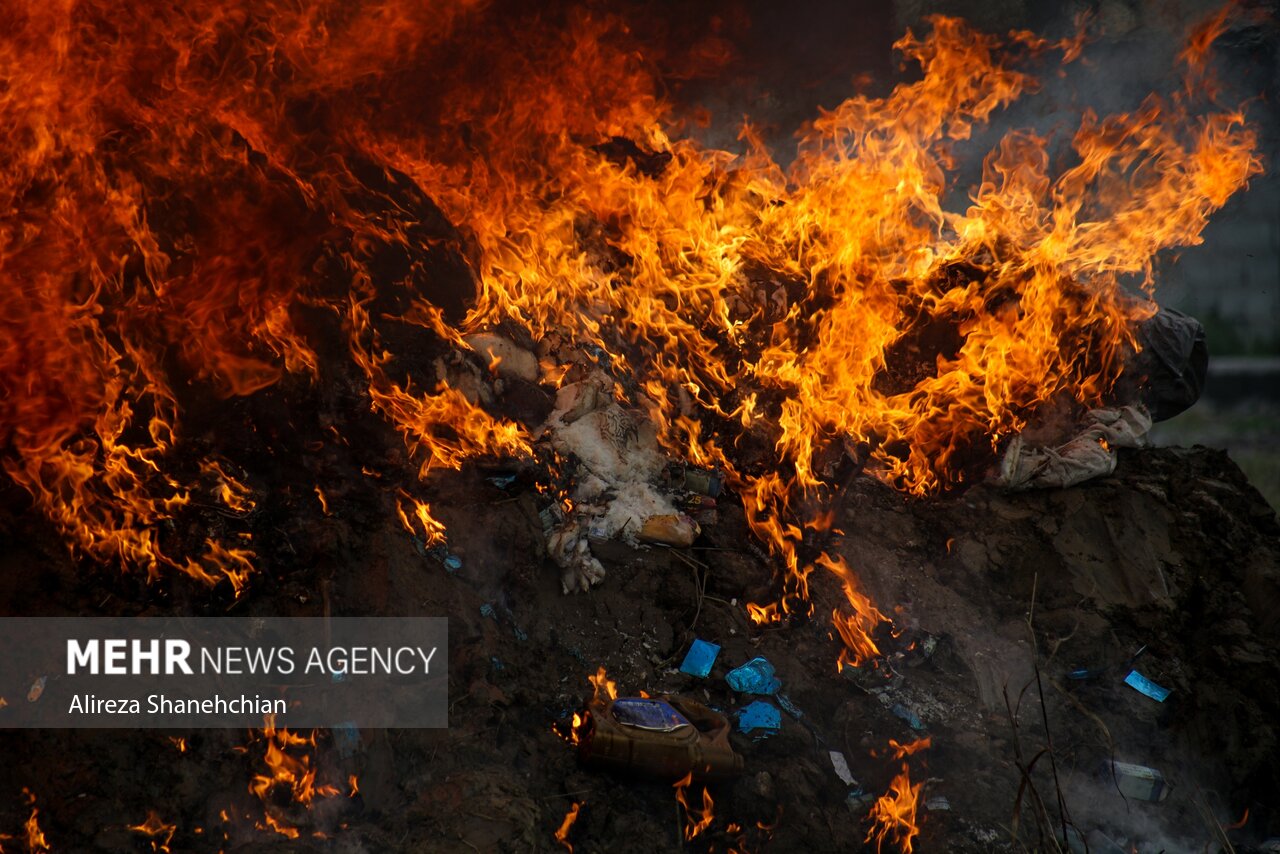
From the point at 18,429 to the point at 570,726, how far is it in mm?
3932

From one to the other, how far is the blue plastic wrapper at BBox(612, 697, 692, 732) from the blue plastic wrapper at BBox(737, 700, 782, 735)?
1.93 ft

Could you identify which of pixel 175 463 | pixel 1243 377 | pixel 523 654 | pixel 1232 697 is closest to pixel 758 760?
pixel 523 654

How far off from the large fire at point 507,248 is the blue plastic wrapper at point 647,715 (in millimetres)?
1654

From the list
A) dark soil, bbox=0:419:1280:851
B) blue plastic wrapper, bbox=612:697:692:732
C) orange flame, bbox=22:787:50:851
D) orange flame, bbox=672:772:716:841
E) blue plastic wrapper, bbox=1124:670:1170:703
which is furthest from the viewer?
blue plastic wrapper, bbox=1124:670:1170:703

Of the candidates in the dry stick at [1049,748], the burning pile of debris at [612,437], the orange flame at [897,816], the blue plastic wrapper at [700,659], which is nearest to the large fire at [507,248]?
the burning pile of debris at [612,437]

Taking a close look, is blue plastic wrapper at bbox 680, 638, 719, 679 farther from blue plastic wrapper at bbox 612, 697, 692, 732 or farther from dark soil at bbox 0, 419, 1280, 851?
blue plastic wrapper at bbox 612, 697, 692, 732

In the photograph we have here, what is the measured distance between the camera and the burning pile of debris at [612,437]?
4703 millimetres

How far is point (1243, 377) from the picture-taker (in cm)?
1719

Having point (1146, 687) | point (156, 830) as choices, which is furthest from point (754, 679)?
point (156, 830)

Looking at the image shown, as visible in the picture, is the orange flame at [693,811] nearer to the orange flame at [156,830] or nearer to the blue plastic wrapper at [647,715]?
the blue plastic wrapper at [647,715]

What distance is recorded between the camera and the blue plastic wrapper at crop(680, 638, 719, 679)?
223 inches

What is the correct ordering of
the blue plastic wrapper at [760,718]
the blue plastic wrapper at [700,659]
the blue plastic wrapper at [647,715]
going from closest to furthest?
the blue plastic wrapper at [647,715] < the blue plastic wrapper at [760,718] < the blue plastic wrapper at [700,659]

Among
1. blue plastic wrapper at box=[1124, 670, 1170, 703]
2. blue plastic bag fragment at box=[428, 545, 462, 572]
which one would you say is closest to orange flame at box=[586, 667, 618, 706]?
blue plastic bag fragment at box=[428, 545, 462, 572]

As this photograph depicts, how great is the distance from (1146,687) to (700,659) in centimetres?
347
